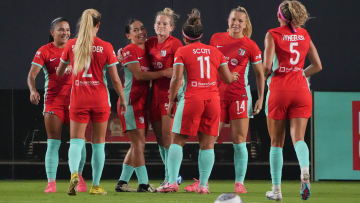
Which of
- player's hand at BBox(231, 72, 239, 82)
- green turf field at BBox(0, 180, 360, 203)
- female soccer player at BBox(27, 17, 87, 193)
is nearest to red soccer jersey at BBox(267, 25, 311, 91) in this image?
player's hand at BBox(231, 72, 239, 82)

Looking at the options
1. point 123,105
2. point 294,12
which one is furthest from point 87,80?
point 294,12

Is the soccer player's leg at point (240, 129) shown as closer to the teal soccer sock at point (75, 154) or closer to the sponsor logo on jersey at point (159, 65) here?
the sponsor logo on jersey at point (159, 65)

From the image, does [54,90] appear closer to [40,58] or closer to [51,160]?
[40,58]

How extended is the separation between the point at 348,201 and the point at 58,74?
10.4 feet

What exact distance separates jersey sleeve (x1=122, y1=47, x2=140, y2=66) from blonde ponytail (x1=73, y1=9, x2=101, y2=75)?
0.66 meters

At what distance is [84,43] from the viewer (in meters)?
6.95

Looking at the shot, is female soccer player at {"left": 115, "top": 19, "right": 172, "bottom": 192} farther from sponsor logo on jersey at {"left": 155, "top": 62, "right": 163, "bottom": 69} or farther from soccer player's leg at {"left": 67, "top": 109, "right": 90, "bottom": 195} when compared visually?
soccer player's leg at {"left": 67, "top": 109, "right": 90, "bottom": 195}

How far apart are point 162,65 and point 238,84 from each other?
85 centimetres

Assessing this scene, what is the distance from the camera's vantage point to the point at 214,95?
6.95 metres

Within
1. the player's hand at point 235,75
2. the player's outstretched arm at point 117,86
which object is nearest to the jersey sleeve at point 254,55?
the player's hand at point 235,75

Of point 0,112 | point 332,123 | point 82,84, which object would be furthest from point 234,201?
point 0,112

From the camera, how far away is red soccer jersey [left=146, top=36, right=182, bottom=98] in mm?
7625

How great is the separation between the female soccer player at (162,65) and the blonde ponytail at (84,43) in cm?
90

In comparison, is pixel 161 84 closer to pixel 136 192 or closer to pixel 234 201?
pixel 136 192
